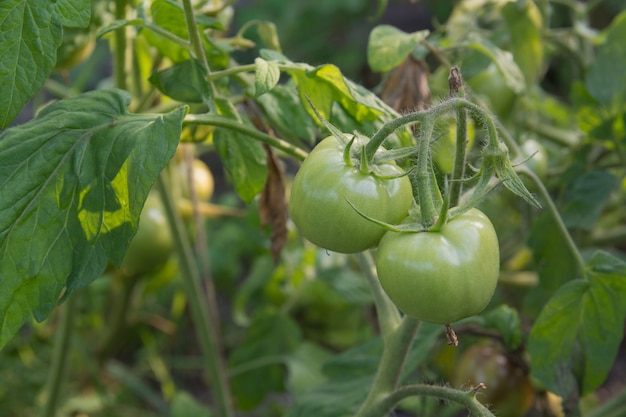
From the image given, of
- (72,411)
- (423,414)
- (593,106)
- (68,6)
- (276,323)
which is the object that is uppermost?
(68,6)

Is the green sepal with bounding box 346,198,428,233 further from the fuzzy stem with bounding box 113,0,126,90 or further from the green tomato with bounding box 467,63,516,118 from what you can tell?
the green tomato with bounding box 467,63,516,118

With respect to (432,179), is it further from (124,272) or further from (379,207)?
(124,272)

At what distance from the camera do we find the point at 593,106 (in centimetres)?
134

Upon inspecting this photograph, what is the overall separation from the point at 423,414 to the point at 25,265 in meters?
0.68

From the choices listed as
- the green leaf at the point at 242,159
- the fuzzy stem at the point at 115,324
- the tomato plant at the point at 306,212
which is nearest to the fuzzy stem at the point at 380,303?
the tomato plant at the point at 306,212

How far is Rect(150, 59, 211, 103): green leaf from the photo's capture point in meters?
0.83

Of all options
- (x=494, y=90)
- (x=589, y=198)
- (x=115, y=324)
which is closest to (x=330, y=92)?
(x=589, y=198)

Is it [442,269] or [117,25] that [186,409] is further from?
[442,269]

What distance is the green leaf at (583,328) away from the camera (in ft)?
2.99

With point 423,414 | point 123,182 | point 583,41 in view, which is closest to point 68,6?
point 123,182

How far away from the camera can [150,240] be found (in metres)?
1.43

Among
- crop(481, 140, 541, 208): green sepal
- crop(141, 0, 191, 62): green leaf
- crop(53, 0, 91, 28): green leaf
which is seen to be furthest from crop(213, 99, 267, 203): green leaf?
crop(481, 140, 541, 208): green sepal

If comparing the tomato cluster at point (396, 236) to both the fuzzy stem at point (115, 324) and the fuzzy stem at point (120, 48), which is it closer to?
the fuzzy stem at point (120, 48)

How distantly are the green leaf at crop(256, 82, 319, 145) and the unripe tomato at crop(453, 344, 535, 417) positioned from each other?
24.4 inches
